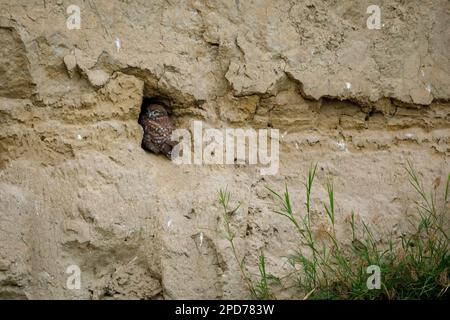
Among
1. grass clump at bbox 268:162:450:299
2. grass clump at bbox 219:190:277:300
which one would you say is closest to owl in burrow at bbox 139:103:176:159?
grass clump at bbox 219:190:277:300

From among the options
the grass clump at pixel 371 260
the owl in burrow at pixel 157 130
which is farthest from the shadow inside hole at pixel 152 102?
the grass clump at pixel 371 260

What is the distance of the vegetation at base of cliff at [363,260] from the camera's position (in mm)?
2311

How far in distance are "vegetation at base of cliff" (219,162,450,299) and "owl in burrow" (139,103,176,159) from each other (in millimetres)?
372

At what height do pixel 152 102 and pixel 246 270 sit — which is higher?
pixel 152 102

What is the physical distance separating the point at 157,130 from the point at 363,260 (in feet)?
3.44

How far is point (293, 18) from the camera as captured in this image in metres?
2.73

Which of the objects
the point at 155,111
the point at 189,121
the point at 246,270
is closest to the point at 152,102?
the point at 155,111

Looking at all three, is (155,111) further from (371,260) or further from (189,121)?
(371,260)

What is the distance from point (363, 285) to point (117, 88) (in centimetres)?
130

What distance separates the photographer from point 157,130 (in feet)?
8.78

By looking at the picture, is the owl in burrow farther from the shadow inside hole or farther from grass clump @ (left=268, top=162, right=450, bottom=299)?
grass clump @ (left=268, top=162, right=450, bottom=299)

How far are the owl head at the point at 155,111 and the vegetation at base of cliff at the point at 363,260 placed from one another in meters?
0.48

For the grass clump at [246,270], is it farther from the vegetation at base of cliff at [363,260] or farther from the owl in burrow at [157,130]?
the owl in burrow at [157,130]

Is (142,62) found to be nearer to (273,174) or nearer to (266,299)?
(273,174)
